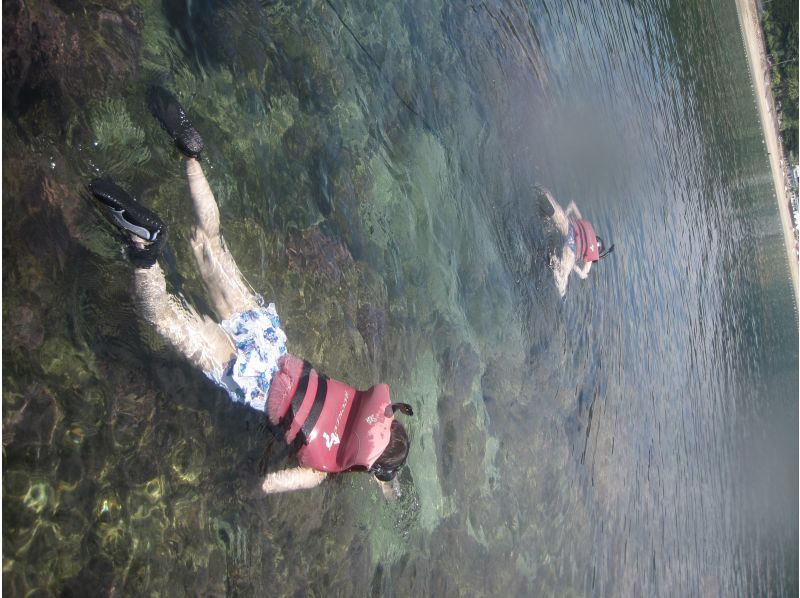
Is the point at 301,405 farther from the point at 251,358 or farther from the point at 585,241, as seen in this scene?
the point at 585,241

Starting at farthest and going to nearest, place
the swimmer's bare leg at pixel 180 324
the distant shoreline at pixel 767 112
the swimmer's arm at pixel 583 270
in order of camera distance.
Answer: the distant shoreline at pixel 767 112
the swimmer's arm at pixel 583 270
the swimmer's bare leg at pixel 180 324

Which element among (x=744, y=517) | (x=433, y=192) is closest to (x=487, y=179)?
(x=433, y=192)

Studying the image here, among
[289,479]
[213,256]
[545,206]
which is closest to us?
[213,256]

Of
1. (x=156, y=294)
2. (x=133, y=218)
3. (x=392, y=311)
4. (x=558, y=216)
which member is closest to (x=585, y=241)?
(x=558, y=216)

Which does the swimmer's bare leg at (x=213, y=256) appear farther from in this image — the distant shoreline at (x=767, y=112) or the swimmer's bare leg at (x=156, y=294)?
the distant shoreline at (x=767, y=112)

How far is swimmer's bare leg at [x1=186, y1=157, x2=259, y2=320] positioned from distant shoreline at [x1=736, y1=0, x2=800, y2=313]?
21789 mm

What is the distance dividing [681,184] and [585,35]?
537cm

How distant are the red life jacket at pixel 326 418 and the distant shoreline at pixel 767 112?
21.6 metres

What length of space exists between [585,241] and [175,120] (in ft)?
20.4

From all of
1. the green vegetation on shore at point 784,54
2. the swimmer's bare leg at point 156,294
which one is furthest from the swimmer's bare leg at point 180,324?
the green vegetation on shore at point 784,54

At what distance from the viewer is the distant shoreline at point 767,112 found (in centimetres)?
2081

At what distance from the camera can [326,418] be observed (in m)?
4.20

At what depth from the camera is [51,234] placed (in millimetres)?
3398

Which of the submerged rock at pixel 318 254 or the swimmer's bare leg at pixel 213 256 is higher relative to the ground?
the submerged rock at pixel 318 254
